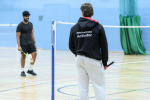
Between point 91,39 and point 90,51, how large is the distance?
156 mm

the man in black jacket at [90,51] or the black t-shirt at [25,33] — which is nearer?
the man in black jacket at [90,51]

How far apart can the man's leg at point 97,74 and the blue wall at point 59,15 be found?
12.6 m

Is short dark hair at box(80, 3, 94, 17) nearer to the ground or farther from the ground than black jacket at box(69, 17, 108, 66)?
farther from the ground

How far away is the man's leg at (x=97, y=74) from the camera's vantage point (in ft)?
12.3

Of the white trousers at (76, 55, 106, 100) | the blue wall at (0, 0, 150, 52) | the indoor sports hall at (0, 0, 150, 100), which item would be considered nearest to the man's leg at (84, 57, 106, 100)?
the white trousers at (76, 55, 106, 100)

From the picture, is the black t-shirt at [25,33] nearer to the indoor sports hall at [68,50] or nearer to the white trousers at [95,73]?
the indoor sports hall at [68,50]

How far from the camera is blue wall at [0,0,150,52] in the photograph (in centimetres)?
1844

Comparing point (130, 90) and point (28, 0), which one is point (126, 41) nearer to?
point (28, 0)

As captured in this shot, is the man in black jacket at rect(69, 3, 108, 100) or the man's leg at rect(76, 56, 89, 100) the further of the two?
the man's leg at rect(76, 56, 89, 100)

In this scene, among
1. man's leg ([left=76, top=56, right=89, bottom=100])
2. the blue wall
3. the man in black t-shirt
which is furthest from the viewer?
the blue wall

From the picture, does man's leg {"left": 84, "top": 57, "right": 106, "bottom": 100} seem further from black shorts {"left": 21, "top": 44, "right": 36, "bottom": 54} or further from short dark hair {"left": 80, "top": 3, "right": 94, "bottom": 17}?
black shorts {"left": 21, "top": 44, "right": 36, "bottom": 54}

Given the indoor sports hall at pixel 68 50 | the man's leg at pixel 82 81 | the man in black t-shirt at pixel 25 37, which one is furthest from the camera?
the man in black t-shirt at pixel 25 37

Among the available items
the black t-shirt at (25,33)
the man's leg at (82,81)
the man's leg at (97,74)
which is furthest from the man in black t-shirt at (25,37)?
the man's leg at (97,74)

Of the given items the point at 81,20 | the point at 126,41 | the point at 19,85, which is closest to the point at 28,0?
the point at 126,41
